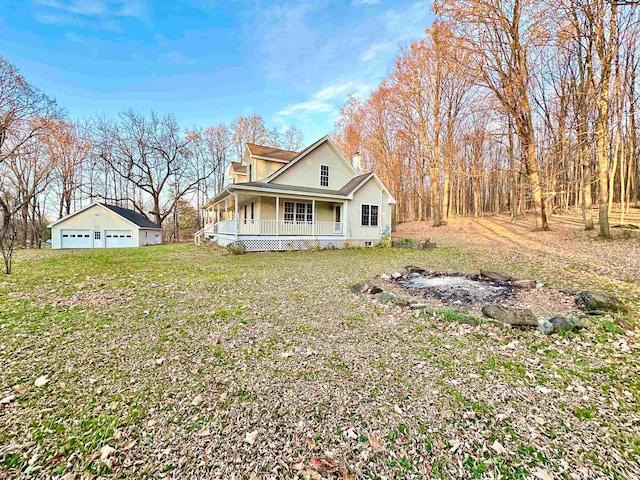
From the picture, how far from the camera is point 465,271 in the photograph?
845 centimetres

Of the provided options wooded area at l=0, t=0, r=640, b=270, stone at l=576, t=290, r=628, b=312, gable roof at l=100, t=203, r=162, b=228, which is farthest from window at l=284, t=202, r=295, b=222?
gable roof at l=100, t=203, r=162, b=228

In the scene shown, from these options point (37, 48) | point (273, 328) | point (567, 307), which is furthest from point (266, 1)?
point (567, 307)

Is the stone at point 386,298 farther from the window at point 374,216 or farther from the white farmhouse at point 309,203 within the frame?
the window at point 374,216

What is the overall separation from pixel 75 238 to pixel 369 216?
23.7 metres

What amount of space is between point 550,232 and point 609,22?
Answer: 9.14 metres

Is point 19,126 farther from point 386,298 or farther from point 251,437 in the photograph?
point 251,437

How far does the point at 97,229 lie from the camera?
23.0 m

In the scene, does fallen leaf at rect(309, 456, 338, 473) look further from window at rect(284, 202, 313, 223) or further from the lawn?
window at rect(284, 202, 313, 223)

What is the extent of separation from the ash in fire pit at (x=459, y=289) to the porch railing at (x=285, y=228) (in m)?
8.38

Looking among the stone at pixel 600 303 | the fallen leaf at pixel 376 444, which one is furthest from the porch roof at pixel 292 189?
the fallen leaf at pixel 376 444

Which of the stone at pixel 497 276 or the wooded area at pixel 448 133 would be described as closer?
the stone at pixel 497 276

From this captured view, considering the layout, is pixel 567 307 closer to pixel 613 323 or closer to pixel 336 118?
pixel 613 323

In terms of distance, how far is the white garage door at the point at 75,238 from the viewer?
22234 mm

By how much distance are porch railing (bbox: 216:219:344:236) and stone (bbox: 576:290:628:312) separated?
38.7 feet
